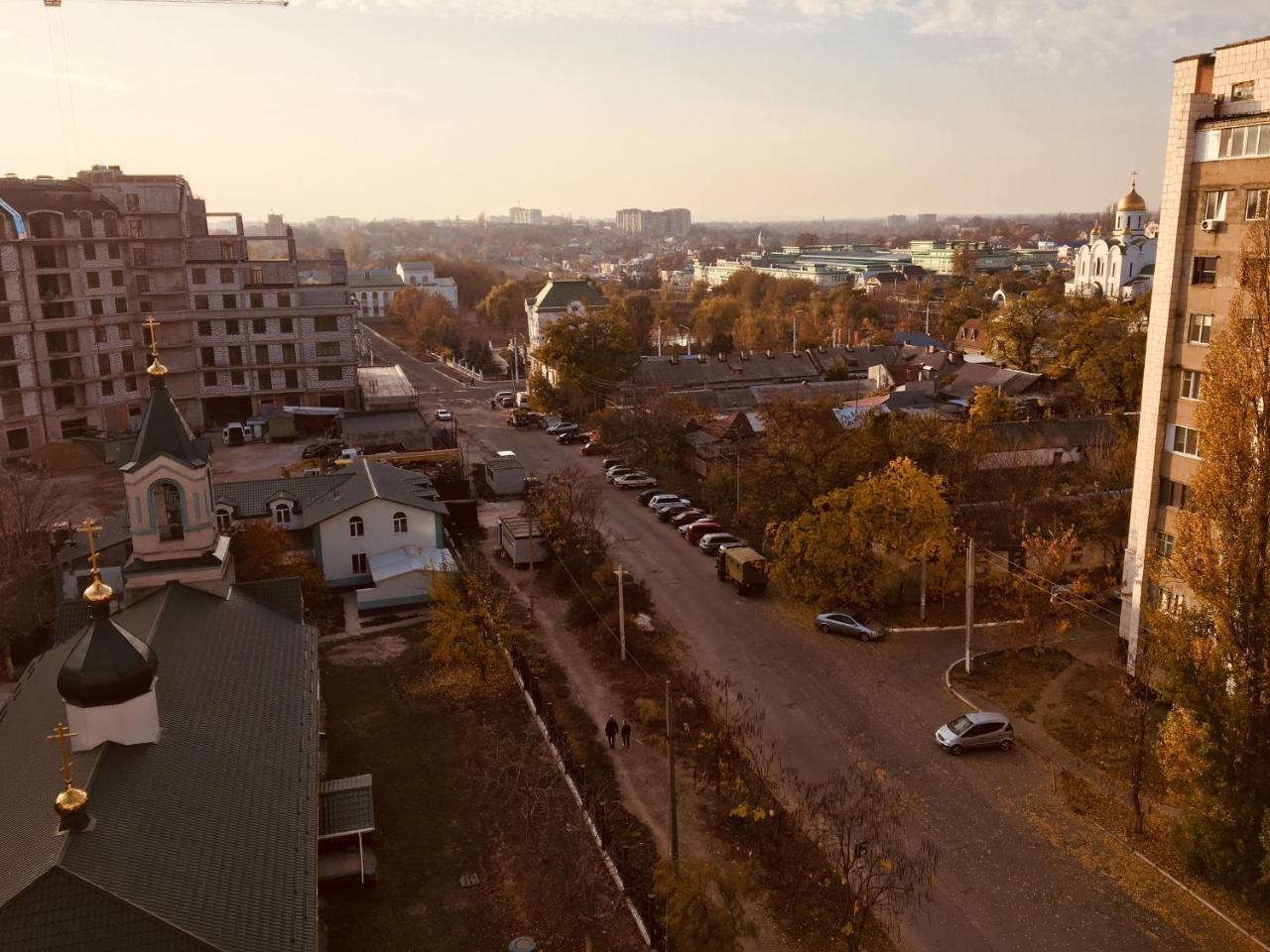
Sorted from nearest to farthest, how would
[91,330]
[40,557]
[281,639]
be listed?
[281,639] < [40,557] < [91,330]

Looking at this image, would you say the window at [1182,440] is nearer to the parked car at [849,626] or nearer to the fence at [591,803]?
the parked car at [849,626]

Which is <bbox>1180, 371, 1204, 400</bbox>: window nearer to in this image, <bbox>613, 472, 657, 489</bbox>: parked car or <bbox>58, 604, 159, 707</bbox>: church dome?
<bbox>58, 604, 159, 707</bbox>: church dome

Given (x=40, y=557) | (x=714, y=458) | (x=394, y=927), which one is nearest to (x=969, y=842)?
(x=394, y=927)

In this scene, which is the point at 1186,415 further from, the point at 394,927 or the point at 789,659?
the point at 394,927

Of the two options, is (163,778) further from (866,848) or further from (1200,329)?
(1200,329)

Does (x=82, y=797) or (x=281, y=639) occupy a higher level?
(x=82, y=797)

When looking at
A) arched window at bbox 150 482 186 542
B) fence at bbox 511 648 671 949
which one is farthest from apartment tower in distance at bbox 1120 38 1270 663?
arched window at bbox 150 482 186 542

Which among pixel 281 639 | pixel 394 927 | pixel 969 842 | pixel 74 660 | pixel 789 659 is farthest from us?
pixel 789 659

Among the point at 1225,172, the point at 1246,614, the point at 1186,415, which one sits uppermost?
the point at 1225,172
